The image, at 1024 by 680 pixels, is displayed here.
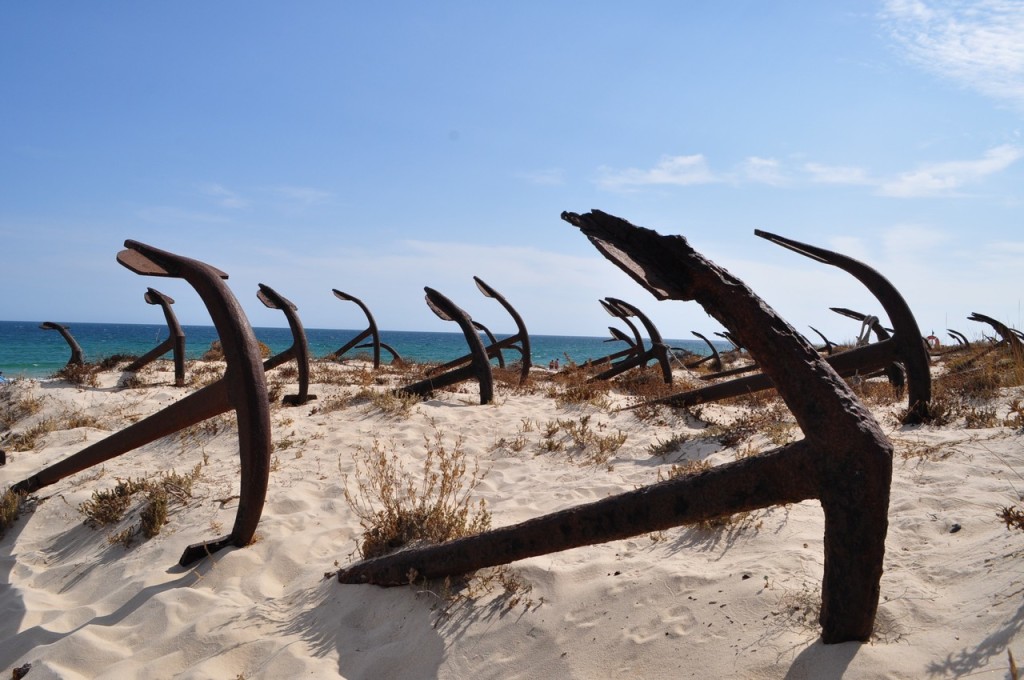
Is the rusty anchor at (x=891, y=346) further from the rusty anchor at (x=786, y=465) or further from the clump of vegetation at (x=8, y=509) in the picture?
the clump of vegetation at (x=8, y=509)

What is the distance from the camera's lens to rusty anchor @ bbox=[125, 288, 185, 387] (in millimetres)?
8859

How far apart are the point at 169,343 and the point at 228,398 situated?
715 cm

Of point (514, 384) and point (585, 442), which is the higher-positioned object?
point (514, 384)

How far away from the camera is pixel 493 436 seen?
232 inches

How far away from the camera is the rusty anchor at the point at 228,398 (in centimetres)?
301

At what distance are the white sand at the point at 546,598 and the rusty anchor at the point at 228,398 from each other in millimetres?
281

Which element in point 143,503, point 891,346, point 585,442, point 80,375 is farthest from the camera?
point 80,375

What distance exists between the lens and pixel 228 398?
311 centimetres

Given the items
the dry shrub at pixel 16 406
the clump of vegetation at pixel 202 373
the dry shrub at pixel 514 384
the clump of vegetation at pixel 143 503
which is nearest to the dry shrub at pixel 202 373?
the clump of vegetation at pixel 202 373

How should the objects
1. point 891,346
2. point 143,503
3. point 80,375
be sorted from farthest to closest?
point 80,375 < point 891,346 < point 143,503

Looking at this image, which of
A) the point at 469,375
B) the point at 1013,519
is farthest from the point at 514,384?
the point at 1013,519

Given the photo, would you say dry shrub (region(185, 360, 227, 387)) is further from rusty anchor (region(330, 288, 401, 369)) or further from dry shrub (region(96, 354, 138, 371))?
rusty anchor (region(330, 288, 401, 369))

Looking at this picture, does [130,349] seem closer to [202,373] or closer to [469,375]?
[202,373]

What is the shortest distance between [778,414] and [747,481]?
4465 millimetres
